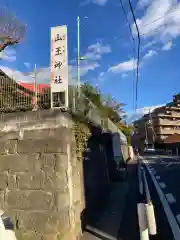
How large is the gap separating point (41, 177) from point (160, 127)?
8607 cm

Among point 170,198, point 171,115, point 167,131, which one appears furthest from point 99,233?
point 171,115

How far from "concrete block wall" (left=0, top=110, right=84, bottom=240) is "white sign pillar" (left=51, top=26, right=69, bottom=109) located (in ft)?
1.73

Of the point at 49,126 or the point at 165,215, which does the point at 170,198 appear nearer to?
the point at 165,215

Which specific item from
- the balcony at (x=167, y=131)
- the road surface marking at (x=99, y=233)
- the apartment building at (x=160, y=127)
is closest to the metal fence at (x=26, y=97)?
the road surface marking at (x=99, y=233)

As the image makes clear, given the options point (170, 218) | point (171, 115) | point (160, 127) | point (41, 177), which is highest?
point (171, 115)

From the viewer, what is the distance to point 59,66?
6.12 meters

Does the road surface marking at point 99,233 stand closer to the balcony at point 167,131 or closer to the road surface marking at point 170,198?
the road surface marking at point 170,198

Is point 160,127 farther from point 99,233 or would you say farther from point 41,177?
point 41,177

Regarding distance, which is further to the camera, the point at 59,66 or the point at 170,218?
the point at 170,218

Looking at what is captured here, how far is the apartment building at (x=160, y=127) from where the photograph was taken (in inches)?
3450

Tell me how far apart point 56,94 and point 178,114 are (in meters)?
94.5

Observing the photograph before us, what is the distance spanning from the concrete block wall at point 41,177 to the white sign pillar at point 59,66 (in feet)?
1.73

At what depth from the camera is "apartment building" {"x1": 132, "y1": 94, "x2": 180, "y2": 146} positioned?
287ft

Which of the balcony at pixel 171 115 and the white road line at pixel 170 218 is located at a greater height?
the balcony at pixel 171 115
